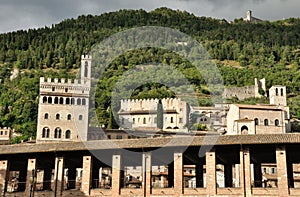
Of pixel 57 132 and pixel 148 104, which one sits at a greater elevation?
pixel 148 104

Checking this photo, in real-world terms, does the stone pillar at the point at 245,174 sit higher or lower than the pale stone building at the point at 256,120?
lower

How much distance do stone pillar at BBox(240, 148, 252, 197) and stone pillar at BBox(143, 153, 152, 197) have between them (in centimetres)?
543

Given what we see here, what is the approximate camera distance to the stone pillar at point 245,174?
25.7 meters

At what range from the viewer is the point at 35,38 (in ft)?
522

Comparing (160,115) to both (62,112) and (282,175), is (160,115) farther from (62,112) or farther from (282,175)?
(282,175)

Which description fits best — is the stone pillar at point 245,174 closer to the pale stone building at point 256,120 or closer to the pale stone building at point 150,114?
the pale stone building at point 256,120

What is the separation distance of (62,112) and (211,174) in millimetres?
44708

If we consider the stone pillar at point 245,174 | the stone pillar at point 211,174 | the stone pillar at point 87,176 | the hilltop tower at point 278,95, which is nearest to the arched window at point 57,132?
the stone pillar at point 87,176

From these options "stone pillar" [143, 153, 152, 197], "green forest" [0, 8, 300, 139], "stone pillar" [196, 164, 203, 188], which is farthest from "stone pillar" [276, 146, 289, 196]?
"green forest" [0, 8, 300, 139]

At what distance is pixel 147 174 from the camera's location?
90.0ft

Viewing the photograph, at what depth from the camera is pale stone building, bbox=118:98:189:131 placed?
3450 inches

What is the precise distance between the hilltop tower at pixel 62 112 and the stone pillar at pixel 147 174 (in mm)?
40499

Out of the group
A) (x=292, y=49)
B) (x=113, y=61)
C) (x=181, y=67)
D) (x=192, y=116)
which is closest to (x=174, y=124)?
(x=192, y=116)

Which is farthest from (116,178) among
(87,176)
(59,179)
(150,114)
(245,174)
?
(150,114)
